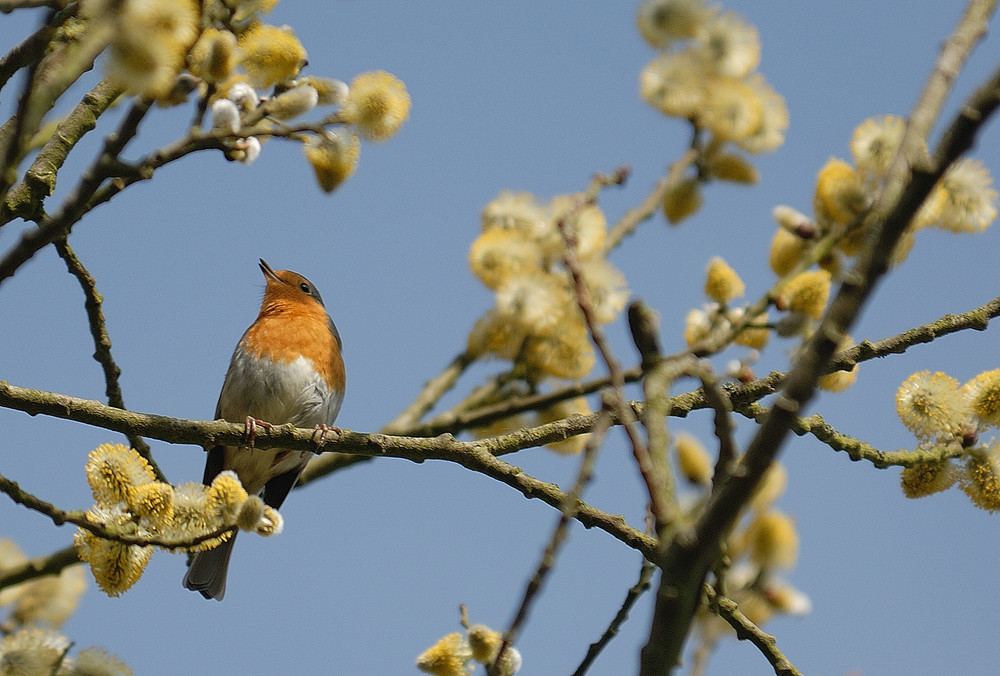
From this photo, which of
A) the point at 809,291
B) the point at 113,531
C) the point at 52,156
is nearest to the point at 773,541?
the point at 809,291

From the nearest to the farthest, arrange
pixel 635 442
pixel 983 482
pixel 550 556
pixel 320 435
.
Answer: pixel 635 442
pixel 550 556
pixel 983 482
pixel 320 435

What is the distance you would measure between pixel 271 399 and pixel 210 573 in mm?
1091

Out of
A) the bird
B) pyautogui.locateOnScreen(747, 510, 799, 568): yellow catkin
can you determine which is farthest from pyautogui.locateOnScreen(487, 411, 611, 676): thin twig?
the bird

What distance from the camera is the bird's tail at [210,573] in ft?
18.5

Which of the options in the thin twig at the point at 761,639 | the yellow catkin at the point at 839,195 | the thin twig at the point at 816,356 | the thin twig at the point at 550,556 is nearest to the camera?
the thin twig at the point at 816,356

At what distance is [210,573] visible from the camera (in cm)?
566

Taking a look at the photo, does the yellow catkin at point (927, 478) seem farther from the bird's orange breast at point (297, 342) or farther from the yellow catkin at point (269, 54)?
the bird's orange breast at point (297, 342)

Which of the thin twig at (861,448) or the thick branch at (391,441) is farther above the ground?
the thin twig at (861,448)

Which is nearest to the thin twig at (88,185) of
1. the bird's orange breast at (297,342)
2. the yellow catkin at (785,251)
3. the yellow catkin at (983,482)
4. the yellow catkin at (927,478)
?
the yellow catkin at (785,251)

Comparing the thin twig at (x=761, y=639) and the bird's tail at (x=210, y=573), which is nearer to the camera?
the thin twig at (x=761, y=639)

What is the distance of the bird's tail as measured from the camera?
222 inches

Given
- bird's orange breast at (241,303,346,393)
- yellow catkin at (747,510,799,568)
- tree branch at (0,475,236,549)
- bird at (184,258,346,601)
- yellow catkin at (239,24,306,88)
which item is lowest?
tree branch at (0,475,236,549)

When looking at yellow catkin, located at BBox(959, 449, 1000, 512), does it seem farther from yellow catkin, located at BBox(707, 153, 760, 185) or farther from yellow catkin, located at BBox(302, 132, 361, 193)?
yellow catkin, located at BBox(302, 132, 361, 193)

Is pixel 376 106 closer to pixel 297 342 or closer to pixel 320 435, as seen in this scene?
pixel 320 435
